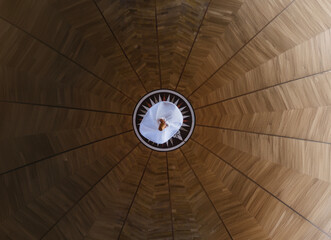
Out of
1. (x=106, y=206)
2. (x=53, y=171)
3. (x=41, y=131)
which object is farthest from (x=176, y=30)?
→ (x=106, y=206)

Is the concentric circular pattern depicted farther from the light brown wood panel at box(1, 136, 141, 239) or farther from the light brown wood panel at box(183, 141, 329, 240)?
the light brown wood panel at box(1, 136, 141, 239)

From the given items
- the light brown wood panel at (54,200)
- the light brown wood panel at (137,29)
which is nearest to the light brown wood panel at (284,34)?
the light brown wood panel at (137,29)

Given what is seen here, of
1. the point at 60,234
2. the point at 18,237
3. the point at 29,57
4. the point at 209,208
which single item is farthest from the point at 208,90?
the point at 18,237

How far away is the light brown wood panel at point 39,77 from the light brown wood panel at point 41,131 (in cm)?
14

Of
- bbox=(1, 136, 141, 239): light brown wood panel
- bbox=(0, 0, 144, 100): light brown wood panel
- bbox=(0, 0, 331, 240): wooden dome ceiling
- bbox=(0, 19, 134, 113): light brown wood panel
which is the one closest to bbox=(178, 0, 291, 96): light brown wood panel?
bbox=(0, 0, 331, 240): wooden dome ceiling

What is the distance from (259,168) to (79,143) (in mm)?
2745

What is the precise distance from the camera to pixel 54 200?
4754 millimetres

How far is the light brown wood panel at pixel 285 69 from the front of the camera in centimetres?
448

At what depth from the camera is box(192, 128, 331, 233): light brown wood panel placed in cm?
492

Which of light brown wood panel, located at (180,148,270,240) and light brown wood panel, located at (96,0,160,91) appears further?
light brown wood panel, located at (180,148,270,240)

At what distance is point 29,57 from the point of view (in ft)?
14.0

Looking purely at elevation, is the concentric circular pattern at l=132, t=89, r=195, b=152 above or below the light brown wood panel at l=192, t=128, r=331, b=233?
above

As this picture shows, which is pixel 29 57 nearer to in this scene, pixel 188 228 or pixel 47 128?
pixel 47 128

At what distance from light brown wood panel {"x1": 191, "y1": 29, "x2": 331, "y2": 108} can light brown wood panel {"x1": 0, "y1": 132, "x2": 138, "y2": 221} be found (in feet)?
5.60
